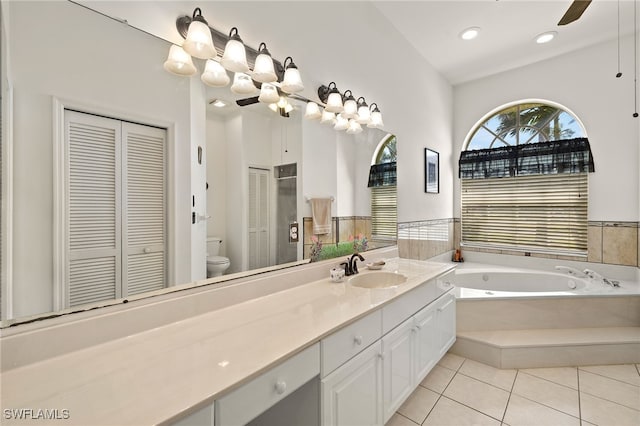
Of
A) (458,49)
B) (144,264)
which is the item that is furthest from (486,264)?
(144,264)

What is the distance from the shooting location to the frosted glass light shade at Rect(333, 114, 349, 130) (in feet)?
7.07

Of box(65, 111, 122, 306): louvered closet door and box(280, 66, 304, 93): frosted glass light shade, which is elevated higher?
box(280, 66, 304, 93): frosted glass light shade

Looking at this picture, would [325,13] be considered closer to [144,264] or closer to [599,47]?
[144,264]

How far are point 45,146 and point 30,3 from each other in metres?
0.44

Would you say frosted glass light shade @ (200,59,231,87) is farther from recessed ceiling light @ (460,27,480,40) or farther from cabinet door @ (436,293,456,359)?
recessed ceiling light @ (460,27,480,40)

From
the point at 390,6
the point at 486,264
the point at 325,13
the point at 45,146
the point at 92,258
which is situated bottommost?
the point at 486,264

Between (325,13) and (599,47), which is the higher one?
(599,47)

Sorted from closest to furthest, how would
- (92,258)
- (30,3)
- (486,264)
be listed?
(30,3), (92,258), (486,264)

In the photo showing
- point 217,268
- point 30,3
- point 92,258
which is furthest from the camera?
point 217,268

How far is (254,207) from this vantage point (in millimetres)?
1595

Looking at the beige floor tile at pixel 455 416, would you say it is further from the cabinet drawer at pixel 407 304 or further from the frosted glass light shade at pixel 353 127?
the frosted glass light shade at pixel 353 127

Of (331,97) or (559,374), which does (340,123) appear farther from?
(559,374)

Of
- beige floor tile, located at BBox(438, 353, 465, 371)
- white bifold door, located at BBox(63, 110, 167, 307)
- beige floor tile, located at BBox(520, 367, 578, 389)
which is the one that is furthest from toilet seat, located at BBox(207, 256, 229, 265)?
beige floor tile, located at BBox(520, 367, 578, 389)

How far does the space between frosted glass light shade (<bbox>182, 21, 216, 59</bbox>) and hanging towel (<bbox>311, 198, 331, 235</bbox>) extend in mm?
1033
